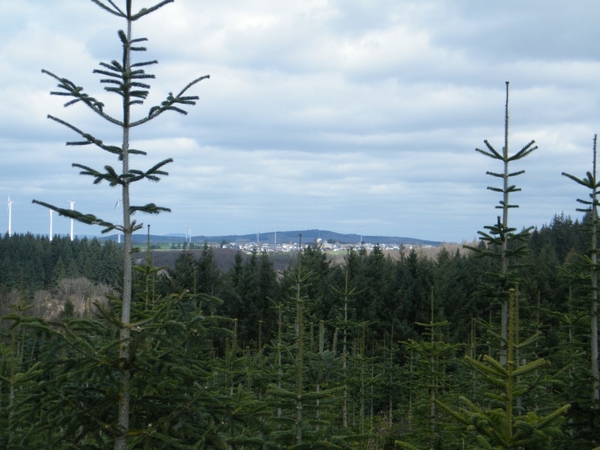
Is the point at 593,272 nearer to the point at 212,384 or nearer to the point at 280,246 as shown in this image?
the point at 212,384

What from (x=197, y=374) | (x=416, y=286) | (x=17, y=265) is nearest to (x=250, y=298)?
(x=416, y=286)

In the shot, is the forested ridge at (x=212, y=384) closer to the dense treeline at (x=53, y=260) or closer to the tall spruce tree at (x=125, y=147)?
the tall spruce tree at (x=125, y=147)

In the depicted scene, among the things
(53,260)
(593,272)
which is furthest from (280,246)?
(593,272)

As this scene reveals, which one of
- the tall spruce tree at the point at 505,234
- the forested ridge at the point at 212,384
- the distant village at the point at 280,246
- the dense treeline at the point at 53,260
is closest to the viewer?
the forested ridge at the point at 212,384

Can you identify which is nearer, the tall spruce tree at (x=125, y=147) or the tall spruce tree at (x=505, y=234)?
the tall spruce tree at (x=125, y=147)

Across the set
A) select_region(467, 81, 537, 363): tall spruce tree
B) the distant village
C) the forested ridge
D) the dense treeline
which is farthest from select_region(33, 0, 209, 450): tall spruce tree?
the dense treeline

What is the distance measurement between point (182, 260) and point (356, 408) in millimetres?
23565

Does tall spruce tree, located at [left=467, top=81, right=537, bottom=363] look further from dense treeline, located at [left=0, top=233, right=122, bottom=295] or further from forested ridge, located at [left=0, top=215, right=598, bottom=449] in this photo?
dense treeline, located at [left=0, top=233, right=122, bottom=295]

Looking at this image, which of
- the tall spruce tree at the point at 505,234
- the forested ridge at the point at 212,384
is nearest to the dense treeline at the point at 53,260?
the forested ridge at the point at 212,384

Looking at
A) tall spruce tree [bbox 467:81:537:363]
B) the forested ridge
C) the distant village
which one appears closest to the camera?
the forested ridge

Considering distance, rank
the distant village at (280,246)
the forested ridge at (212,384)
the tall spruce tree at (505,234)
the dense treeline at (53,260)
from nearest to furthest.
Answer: the forested ridge at (212,384)
the tall spruce tree at (505,234)
the distant village at (280,246)
the dense treeline at (53,260)

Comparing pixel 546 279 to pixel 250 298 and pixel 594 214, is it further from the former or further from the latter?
pixel 594 214

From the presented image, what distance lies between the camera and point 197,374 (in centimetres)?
892

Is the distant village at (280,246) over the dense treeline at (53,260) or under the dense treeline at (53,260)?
over
